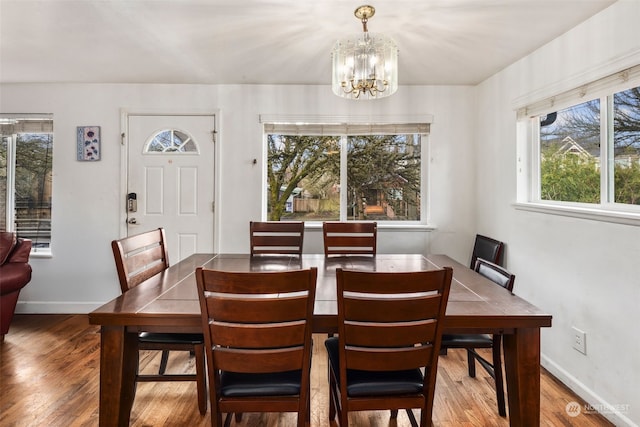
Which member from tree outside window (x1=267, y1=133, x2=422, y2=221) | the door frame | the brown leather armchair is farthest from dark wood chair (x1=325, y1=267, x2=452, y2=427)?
the brown leather armchair

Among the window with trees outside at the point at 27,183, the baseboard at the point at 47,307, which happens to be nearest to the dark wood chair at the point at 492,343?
the baseboard at the point at 47,307

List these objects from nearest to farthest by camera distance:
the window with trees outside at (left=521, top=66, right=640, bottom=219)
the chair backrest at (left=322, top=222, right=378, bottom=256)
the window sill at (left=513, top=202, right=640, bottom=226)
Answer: the window sill at (left=513, top=202, right=640, bottom=226)
the window with trees outside at (left=521, top=66, right=640, bottom=219)
the chair backrest at (left=322, top=222, right=378, bottom=256)

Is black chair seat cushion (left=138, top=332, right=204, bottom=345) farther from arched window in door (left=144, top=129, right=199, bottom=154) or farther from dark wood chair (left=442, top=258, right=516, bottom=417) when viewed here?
arched window in door (left=144, top=129, right=199, bottom=154)

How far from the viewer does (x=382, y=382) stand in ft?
4.49

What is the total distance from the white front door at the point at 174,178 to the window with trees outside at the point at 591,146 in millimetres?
2823

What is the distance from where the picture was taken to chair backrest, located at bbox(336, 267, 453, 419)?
1205 millimetres

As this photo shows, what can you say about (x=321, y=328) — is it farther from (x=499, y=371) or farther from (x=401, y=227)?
(x=401, y=227)

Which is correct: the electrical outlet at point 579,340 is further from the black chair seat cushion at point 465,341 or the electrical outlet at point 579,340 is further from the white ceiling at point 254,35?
the white ceiling at point 254,35

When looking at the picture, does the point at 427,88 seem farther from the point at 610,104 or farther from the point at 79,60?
the point at 79,60

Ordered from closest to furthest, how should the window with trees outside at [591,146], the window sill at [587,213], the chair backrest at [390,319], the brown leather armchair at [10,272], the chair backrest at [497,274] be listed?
the chair backrest at [390,319]
the chair backrest at [497,274]
the window sill at [587,213]
the window with trees outside at [591,146]
the brown leather armchair at [10,272]

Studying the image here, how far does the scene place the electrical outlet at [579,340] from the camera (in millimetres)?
2086

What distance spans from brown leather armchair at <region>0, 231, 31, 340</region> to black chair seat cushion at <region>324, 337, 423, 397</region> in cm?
290

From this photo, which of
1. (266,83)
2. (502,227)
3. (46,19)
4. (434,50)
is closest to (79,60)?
(46,19)

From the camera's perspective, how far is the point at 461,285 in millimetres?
1703
